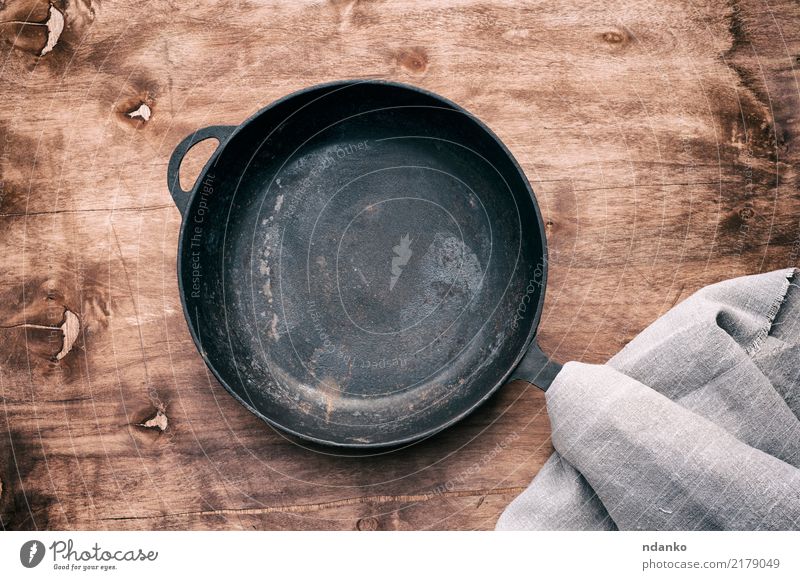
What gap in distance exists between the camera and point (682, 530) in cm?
51

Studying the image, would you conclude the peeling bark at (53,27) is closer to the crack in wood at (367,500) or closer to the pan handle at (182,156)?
the pan handle at (182,156)

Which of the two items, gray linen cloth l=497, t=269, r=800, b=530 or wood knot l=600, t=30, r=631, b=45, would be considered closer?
gray linen cloth l=497, t=269, r=800, b=530

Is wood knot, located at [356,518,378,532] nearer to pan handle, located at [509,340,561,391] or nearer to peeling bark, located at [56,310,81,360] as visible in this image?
pan handle, located at [509,340,561,391]

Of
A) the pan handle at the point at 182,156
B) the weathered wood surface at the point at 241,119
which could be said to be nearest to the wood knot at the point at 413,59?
the weathered wood surface at the point at 241,119

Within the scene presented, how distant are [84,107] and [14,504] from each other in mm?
398

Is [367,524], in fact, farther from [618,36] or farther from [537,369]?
[618,36]

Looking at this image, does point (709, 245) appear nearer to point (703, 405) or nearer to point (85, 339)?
point (703, 405)

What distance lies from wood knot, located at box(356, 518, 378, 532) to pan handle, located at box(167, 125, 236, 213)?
335mm

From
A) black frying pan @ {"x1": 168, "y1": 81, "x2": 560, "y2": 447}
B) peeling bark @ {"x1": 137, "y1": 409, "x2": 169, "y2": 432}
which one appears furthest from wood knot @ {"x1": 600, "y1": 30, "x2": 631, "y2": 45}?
peeling bark @ {"x1": 137, "y1": 409, "x2": 169, "y2": 432}

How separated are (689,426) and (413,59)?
0.43 meters

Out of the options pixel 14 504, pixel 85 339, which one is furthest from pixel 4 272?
pixel 14 504

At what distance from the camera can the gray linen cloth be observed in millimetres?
498

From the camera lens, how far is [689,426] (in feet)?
1.67

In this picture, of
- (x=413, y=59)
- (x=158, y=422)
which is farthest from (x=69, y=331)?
(x=413, y=59)
